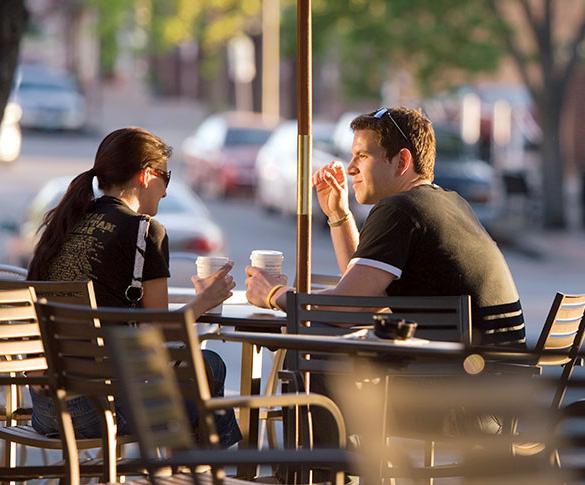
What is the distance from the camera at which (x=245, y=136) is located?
110ft

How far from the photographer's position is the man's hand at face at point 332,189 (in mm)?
6215

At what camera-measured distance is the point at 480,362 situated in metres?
5.43

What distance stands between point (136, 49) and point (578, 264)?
41.6m

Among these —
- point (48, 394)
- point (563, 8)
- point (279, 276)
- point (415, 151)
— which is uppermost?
point (563, 8)

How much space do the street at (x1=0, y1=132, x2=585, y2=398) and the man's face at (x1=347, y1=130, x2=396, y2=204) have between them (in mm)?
3802

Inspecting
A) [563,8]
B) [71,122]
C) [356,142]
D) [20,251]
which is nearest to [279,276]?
[356,142]

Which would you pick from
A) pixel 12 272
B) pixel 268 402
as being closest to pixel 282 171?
pixel 12 272

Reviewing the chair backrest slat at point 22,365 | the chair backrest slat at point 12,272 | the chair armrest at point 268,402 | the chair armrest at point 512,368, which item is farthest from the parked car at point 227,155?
the chair armrest at point 268,402

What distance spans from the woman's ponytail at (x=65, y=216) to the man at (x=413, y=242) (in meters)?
0.70

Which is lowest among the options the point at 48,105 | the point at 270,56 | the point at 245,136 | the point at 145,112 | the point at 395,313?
the point at 395,313

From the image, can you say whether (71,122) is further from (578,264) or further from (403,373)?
(403,373)

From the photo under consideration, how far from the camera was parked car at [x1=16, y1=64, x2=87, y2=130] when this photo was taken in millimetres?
49625

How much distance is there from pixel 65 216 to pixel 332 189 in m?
1.09

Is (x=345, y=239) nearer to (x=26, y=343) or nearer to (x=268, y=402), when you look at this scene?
(x=26, y=343)
